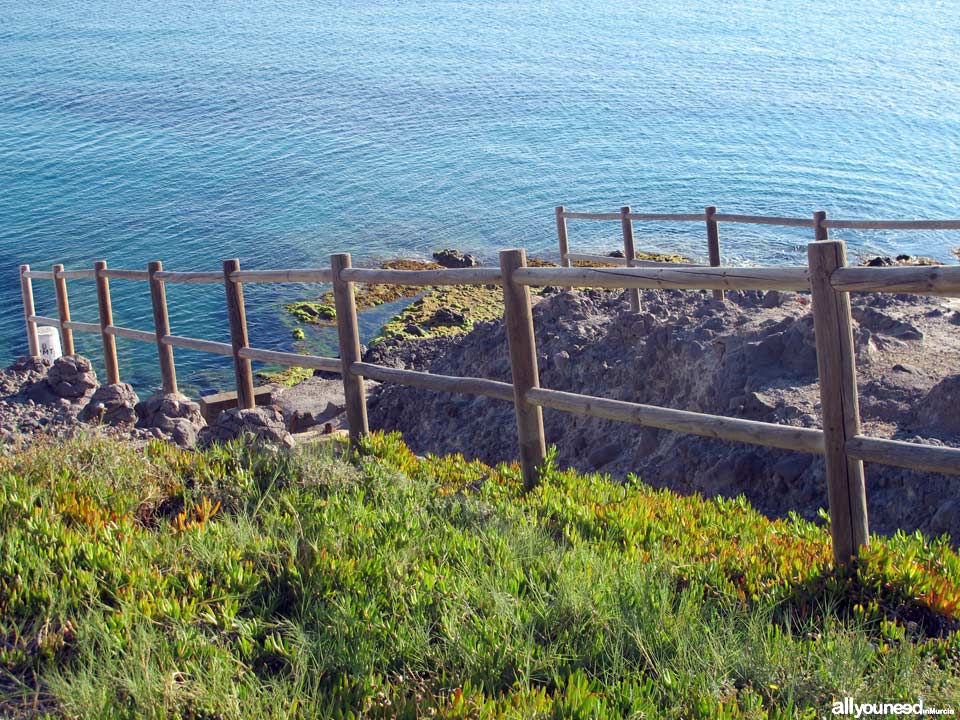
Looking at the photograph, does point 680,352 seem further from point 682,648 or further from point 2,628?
point 2,628

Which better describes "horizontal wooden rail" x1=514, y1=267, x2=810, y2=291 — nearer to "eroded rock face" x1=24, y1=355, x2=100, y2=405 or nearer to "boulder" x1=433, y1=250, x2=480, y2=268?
"eroded rock face" x1=24, y1=355, x2=100, y2=405

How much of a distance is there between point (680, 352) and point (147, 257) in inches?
714

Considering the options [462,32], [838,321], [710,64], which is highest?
[462,32]

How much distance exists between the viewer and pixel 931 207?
2594 cm

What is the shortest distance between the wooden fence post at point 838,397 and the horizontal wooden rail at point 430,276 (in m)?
1.87

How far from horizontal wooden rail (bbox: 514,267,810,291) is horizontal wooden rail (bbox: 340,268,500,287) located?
0.91 feet

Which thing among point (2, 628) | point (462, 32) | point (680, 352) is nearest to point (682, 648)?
point (2, 628)

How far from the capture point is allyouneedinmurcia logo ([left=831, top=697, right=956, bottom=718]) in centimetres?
→ 252

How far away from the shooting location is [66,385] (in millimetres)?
10898

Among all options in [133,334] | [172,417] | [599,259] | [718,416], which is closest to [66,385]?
[133,334]

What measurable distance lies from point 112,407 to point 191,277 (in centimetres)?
162

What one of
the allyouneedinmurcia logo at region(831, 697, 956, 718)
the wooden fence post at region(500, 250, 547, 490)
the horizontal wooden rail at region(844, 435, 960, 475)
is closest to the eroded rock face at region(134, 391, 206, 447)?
the wooden fence post at region(500, 250, 547, 490)

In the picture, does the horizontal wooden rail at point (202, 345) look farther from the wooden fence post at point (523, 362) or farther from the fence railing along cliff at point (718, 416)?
the wooden fence post at point (523, 362)

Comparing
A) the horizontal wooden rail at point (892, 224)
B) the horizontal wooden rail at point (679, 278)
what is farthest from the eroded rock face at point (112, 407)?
the horizontal wooden rail at point (892, 224)
